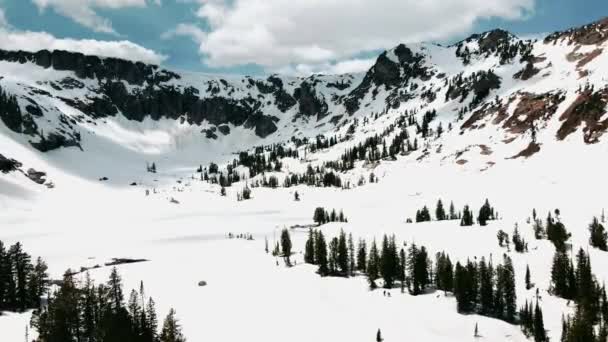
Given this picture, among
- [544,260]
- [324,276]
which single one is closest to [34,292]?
[324,276]

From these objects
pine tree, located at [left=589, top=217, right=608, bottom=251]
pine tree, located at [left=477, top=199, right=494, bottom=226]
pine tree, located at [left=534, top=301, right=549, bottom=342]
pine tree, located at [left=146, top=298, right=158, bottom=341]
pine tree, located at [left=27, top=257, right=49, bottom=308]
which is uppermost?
pine tree, located at [left=477, top=199, right=494, bottom=226]

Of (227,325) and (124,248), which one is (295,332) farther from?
(124,248)

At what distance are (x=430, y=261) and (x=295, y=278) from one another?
117 ft

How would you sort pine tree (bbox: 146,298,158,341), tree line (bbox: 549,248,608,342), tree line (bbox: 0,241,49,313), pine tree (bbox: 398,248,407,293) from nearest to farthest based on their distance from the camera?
pine tree (bbox: 146,298,158,341)
tree line (bbox: 549,248,608,342)
tree line (bbox: 0,241,49,313)
pine tree (bbox: 398,248,407,293)

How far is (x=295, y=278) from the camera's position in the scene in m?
Answer: 133

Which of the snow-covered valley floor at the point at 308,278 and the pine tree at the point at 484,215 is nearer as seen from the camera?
the snow-covered valley floor at the point at 308,278

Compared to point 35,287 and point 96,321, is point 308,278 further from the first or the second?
point 35,287

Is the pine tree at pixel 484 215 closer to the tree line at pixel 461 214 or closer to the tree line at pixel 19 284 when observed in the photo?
the tree line at pixel 461 214

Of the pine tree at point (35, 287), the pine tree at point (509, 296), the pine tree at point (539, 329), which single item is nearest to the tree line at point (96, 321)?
the pine tree at point (35, 287)

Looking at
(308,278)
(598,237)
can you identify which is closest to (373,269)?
(308,278)

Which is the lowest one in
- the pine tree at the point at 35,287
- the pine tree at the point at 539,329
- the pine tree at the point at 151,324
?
the pine tree at the point at 539,329

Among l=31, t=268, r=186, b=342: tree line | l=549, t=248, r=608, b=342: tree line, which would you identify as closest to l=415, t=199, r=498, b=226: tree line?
l=549, t=248, r=608, b=342: tree line

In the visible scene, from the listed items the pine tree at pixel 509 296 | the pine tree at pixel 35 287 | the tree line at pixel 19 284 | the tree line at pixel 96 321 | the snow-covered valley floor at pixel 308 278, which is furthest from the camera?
the pine tree at pixel 35 287

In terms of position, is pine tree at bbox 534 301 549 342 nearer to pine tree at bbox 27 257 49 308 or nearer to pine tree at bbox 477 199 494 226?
pine tree at bbox 477 199 494 226
